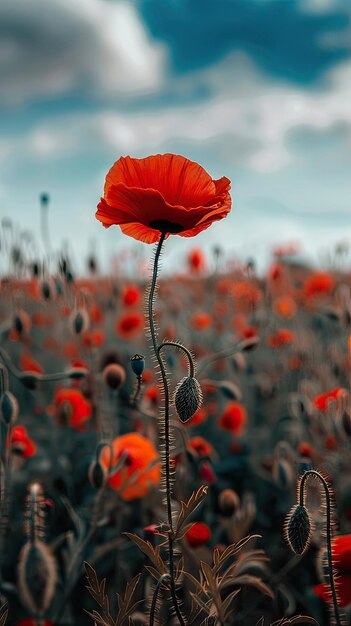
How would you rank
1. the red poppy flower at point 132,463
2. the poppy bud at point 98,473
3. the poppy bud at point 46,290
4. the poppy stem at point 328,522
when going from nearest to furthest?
the poppy stem at point 328,522, the poppy bud at point 98,473, the red poppy flower at point 132,463, the poppy bud at point 46,290

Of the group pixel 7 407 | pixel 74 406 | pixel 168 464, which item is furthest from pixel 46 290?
pixel 168 464

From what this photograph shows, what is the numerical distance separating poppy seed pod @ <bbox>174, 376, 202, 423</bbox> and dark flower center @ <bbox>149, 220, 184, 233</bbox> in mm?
274

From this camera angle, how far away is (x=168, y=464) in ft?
3.62

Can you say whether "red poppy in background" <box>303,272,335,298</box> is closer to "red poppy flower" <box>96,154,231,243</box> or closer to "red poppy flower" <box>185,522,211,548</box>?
"red poppy flower" <box>185,522,211,548</box>

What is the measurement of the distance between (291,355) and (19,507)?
2165 mm

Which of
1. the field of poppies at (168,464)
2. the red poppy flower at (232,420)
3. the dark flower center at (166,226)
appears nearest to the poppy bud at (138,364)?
the field of poppies at (168,464)

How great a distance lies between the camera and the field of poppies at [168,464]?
47.9 inches

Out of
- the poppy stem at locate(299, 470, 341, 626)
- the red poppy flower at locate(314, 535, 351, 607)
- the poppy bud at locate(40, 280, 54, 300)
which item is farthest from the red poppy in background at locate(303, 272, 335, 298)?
the poppy stem at locate(299, 470, 341, 626)

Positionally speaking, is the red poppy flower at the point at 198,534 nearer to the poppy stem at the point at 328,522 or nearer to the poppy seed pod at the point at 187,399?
the poppy stem at the point at 328,522

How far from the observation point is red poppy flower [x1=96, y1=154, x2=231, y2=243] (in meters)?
1.18

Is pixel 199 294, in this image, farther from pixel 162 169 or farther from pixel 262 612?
pixel 162 169

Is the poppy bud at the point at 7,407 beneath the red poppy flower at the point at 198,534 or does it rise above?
above

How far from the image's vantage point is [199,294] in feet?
26.2

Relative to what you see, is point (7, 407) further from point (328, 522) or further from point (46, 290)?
point (46, 290)
